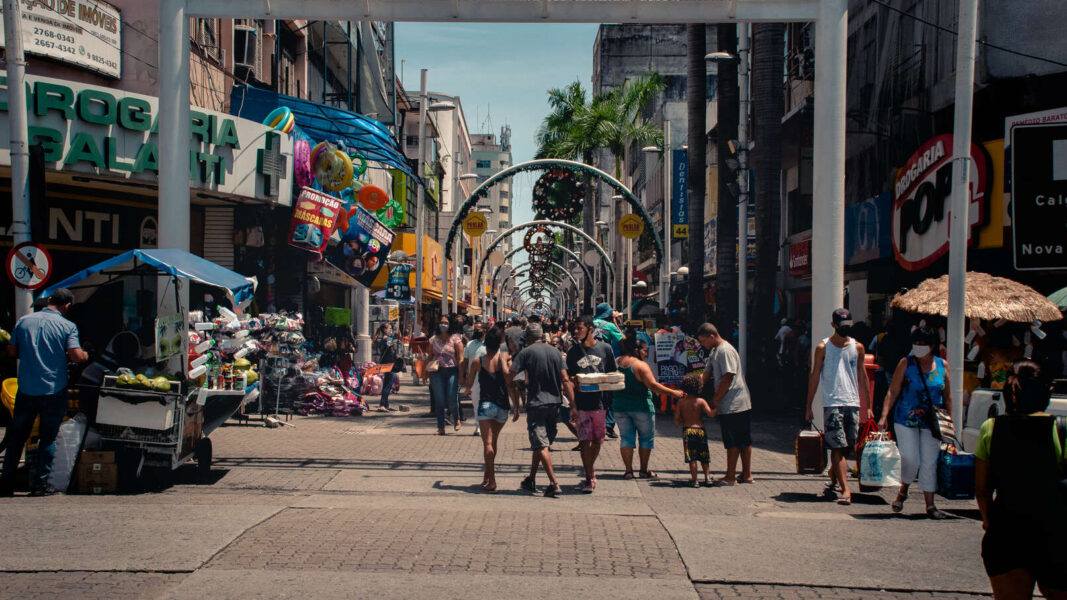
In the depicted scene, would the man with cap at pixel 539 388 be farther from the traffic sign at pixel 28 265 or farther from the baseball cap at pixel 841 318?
the traffic sign at pixel 28 265

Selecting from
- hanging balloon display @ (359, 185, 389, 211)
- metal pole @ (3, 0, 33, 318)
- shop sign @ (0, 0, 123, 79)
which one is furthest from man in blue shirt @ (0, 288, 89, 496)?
hanging balloon display @ (359, 185, 389, 211)

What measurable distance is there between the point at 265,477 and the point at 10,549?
405 cm

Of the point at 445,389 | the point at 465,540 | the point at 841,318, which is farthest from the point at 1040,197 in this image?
the point at 465,540

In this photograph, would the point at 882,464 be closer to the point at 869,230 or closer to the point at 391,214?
the point at 869,230

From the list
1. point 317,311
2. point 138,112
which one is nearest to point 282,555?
point 138,112

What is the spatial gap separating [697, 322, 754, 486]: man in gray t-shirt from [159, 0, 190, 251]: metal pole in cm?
731

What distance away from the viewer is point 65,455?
9828mm

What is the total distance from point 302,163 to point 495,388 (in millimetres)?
12601

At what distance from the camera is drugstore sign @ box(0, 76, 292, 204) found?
1599 centimetres

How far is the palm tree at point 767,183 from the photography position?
20.3 meters

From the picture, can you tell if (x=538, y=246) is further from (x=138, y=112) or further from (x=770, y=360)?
(x=138, y=112)

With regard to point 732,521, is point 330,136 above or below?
above

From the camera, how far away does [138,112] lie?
17.4 m

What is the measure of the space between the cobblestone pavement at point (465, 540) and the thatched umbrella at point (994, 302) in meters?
3.66
